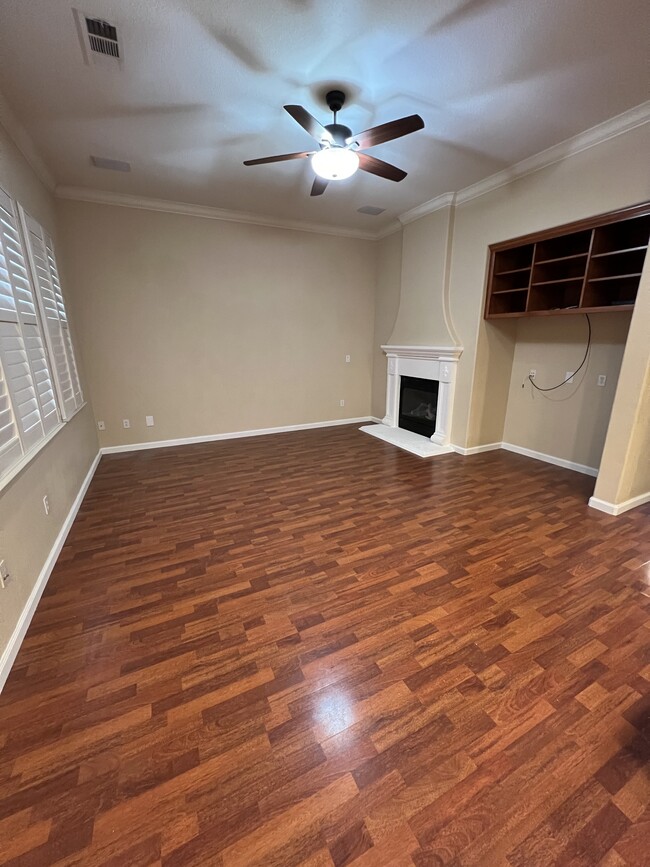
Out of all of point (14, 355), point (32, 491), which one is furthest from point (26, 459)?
point (14, 355)

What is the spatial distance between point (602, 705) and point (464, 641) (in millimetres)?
539

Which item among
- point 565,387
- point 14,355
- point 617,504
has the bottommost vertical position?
point 617,504

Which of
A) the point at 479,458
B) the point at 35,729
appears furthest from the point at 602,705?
the point at 479,458

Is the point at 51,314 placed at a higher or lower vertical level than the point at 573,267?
lower

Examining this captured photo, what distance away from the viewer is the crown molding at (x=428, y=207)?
3.97 meters

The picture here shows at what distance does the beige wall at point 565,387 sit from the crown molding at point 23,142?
4879 millimetres

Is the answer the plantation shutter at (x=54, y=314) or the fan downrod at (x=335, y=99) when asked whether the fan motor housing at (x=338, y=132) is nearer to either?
the fan downrod at (x=335, y=99)

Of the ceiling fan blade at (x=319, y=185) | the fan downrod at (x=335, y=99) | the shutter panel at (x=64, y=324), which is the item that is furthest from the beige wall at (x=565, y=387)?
the shutter panel at (x=64, y=324)

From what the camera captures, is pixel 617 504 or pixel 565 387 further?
pixel 565 387

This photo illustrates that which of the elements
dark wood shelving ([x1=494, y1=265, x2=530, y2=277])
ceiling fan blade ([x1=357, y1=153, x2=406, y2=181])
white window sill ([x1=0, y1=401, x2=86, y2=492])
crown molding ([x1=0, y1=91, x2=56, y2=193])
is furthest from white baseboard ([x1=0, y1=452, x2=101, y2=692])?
dark wood shelving ([x1=494, y1=265, x2=530, y2=277])

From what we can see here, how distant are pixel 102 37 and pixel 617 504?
180 inches

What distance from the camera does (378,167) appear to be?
99.7 inches

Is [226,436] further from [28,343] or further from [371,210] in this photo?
[371,210]

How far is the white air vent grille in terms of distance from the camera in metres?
1.79
